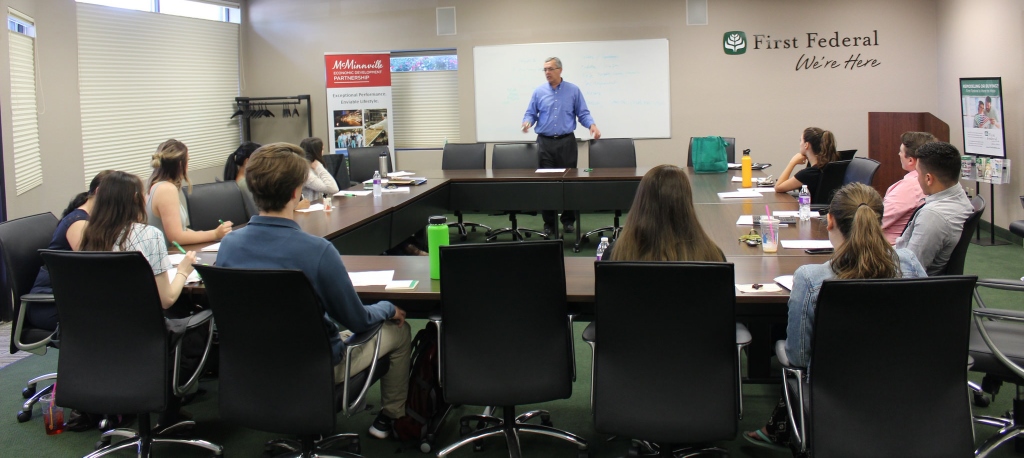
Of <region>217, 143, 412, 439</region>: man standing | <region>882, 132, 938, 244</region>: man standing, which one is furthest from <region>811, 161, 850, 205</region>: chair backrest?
<region>217, 143, 412, 439</region>: man standing

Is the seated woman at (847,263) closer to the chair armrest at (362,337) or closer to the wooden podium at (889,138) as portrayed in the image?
the chair armrest at (362,337)

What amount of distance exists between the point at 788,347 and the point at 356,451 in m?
1.61

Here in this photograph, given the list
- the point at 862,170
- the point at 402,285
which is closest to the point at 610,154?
the point at 862,170

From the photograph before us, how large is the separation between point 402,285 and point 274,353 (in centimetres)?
59

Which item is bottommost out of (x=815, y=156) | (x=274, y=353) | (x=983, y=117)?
(x=274, y=353)

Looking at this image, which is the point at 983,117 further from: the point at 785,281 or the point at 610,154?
the point at 785,281

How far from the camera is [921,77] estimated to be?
333 inches

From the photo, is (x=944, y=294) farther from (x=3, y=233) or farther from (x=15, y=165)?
(x=15, y=165)

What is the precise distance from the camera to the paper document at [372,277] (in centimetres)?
298

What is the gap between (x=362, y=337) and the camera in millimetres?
2592

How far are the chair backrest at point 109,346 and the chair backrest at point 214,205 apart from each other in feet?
6.40

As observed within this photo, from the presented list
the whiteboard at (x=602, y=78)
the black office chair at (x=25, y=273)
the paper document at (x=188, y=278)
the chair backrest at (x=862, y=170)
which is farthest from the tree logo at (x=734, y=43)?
the black office chair at (x=25, y=273)

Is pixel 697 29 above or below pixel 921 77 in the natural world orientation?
above

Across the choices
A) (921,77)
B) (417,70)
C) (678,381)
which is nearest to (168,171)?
(678,381)
